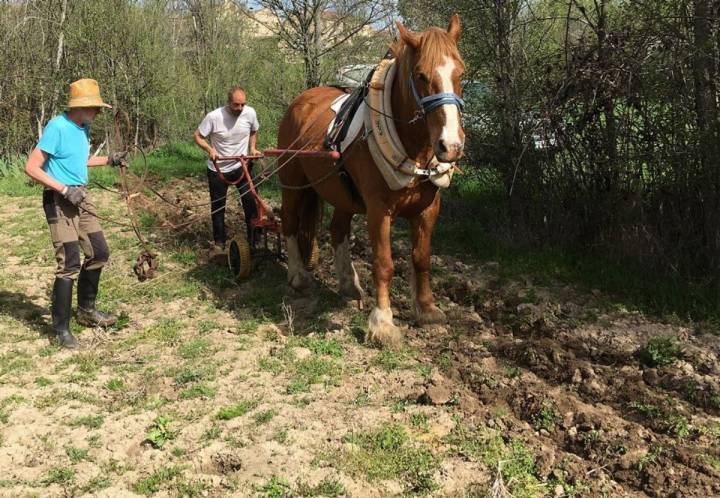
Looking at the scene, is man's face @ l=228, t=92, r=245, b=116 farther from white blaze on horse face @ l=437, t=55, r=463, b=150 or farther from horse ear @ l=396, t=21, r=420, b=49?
white blaze on horse face @ l=437, t=55, r=463, b=150

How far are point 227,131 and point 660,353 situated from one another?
15.5 ft

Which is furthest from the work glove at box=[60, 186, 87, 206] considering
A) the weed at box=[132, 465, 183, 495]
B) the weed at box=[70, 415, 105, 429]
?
the weed at box=[132, 465, 183, 495]

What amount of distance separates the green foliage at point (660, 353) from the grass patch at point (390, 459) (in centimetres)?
176

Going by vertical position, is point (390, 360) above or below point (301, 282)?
below

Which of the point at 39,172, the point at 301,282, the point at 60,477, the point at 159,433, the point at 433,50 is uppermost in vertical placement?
the point at 433,50

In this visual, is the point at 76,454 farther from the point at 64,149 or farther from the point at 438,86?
the point at 438,86

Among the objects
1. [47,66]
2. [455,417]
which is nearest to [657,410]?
[455,417]

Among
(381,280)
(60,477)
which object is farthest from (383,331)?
(60,477)

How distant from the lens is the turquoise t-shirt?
4309 mm

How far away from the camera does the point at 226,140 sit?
255 inches

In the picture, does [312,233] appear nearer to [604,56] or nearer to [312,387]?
[312,387]

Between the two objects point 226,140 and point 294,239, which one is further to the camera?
point 226,140

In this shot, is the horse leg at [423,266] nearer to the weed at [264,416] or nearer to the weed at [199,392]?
the weed at [264,416]

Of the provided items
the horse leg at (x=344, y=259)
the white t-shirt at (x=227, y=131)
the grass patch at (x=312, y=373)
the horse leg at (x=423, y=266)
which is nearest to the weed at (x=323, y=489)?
the grass patch at (x=312, y=373)
